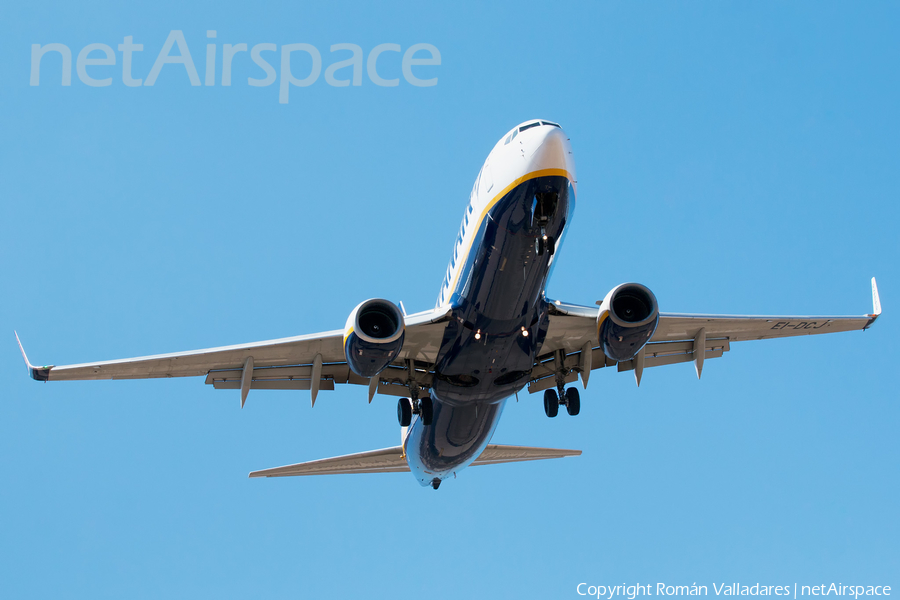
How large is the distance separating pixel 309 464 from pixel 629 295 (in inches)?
444

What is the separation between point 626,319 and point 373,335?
211 inches

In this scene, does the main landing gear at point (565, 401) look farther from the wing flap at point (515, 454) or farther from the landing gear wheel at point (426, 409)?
the wing flap at point (515, 454)

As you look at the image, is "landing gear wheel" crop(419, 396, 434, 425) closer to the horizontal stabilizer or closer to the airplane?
the airplane

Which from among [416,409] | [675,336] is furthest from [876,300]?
[416,409]

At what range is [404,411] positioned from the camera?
2156cm

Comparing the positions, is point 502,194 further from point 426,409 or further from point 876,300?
point 876,300

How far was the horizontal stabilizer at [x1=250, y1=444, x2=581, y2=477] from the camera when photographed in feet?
82.2

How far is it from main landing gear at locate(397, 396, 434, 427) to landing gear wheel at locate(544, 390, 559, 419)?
10.2ft

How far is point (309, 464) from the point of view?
2514 cm

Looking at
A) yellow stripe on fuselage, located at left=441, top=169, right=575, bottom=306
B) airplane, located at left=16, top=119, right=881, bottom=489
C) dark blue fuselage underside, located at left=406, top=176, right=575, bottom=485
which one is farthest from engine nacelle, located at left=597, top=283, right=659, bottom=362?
yellow stripe on fuselage, located at left=441, top=169, right=575, bottom=306

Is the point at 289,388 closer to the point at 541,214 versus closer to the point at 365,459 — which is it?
the point at 365,459

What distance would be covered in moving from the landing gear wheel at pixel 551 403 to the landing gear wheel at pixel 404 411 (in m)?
3.62

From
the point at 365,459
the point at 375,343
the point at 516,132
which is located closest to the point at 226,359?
the point at 375,343

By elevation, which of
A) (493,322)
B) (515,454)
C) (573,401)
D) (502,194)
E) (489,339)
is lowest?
(515,454)
